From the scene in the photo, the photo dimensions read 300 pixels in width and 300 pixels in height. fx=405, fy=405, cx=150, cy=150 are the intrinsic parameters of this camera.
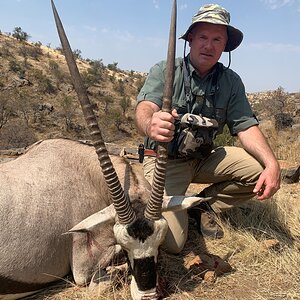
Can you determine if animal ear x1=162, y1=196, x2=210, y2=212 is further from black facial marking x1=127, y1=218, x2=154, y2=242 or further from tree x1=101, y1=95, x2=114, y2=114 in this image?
tree x1=101, y1=95, x2=114, y2=114

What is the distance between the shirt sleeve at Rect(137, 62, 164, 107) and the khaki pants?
0.85m

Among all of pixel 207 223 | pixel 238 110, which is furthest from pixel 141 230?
pixel 238 110

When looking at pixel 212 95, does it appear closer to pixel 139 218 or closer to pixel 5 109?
pixel 139 218

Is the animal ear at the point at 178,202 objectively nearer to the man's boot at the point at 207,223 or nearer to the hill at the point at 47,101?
the man's boot at the point at 207,223

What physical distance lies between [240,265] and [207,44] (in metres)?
2.55

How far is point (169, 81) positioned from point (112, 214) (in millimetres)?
1279

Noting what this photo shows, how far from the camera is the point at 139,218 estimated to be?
351cm

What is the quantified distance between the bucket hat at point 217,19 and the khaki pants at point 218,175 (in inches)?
54.9

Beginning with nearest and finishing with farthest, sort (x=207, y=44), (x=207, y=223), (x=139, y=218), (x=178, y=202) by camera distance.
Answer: (x=139, y=218) < (x=178, y=202) < (x=207, y=44) < (x=207, y=223)

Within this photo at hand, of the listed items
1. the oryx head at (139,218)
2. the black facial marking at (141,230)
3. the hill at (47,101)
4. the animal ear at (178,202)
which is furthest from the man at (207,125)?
the hill at (47,101)

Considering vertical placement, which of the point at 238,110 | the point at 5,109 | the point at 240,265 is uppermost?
the point at 238,110

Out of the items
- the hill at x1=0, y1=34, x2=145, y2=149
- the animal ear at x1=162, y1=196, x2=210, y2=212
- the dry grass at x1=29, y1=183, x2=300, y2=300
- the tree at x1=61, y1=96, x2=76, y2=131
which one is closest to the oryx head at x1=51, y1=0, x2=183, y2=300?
the animal ear at x1=162, y1=196, x2=210, y2=212

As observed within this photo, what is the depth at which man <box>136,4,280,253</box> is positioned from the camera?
15.5 ft

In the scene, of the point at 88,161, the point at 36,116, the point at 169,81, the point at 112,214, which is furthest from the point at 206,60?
the point at 36,116
